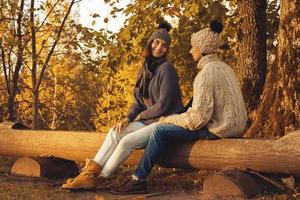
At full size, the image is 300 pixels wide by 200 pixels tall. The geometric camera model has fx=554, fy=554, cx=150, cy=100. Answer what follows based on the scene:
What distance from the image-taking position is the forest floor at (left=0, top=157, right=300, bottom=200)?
19.0 ft

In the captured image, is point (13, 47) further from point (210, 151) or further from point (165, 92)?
point (210, 151)

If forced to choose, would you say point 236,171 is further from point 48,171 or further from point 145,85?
point 48,171

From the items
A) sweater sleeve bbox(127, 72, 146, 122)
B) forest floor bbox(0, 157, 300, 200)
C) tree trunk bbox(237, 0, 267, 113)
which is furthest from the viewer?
tree trunk bbox(237, 0, 267, 113)

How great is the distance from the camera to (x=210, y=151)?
5965 mm

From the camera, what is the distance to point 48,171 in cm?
738

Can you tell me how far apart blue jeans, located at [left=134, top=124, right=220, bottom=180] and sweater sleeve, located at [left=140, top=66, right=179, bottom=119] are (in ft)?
0.75

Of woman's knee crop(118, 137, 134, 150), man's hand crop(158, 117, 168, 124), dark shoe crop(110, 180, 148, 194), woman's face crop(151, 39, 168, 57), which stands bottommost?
dark shoe crop(110, 180, 148, 194)

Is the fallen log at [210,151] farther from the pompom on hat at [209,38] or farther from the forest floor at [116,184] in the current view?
the pompom on hat at [209,38]

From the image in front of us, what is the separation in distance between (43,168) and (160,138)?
213 cm

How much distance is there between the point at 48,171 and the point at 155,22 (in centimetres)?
432

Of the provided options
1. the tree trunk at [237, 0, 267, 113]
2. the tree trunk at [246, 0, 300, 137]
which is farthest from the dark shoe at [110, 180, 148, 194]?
the tree trunk at [237, 0, 267, 113]

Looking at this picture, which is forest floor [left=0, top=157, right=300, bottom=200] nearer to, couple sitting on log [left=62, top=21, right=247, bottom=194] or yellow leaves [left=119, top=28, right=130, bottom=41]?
couple sitting on log [left=62, top=21, right=247, bottom=194]

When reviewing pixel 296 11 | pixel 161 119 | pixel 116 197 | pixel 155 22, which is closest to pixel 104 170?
pixel 116 197

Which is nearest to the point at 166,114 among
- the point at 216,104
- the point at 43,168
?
the point at 216,104
